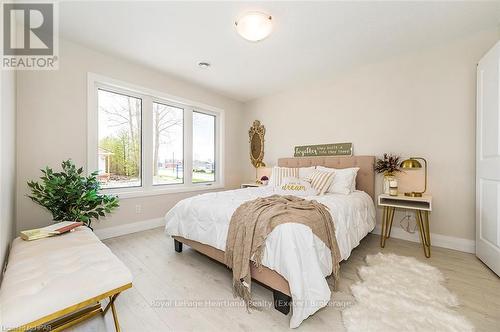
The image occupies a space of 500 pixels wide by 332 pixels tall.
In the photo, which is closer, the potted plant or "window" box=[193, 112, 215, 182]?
the potted plant

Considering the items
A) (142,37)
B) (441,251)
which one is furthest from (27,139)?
(441,251)

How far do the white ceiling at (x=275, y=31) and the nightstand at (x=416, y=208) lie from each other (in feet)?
6.34

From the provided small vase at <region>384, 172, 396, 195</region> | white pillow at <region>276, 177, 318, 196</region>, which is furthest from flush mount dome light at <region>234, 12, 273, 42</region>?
small vase at <region>384, 172, 396, 195</region>

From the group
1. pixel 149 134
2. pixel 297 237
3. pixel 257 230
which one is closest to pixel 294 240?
pixel 297 237

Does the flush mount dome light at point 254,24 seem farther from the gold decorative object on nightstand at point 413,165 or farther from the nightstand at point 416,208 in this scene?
the nightstand at point 416,208

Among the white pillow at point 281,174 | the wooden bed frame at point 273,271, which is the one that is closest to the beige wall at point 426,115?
the wooden bed frame at point 273,271

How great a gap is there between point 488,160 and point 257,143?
137 inches

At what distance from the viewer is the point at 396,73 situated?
302cm

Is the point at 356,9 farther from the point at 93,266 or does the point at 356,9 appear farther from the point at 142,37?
the point at 93,266

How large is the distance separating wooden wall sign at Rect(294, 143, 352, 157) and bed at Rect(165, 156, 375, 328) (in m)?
0.23

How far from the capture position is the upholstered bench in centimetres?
97

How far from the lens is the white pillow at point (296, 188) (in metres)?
2.80

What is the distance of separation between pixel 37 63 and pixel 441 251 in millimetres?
5301

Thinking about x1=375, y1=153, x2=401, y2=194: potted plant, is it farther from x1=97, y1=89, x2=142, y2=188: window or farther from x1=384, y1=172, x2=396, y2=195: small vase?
x1=97, y1=89, x2=142, y2=188: window
